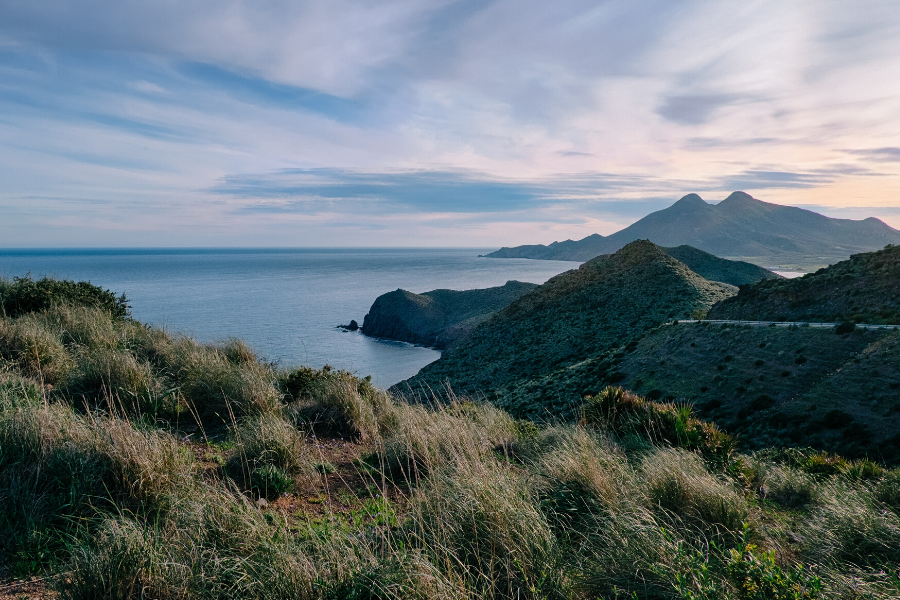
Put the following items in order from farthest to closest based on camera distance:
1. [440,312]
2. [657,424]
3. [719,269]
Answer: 1. [440,312]
2. [719,269]
3. [657,424]

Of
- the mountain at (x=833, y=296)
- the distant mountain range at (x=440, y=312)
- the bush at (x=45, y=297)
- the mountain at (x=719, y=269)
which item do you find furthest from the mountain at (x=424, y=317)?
the bush at (x=45, y=297)

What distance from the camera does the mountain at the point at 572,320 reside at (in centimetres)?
4431

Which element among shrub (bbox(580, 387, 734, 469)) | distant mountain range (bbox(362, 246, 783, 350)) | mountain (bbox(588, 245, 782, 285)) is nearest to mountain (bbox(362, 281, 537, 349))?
distant mountain range (bbox(362, 246, 783, 350))

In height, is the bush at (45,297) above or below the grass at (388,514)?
above

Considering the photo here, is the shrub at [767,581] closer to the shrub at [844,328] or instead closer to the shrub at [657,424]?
the shrub at [657,424]

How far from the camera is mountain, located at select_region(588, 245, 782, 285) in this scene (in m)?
95.7

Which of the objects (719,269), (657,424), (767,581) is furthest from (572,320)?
(719,269)

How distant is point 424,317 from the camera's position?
105 m

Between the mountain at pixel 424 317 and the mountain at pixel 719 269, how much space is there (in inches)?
1652

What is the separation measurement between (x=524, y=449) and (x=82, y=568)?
5516 mm

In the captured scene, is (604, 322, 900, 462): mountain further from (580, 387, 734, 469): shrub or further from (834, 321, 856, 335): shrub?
(580, 387, 734, 469): shrub

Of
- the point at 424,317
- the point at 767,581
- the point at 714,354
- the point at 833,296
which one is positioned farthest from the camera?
the point at 424,317

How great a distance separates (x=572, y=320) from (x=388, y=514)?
5171 centimetres

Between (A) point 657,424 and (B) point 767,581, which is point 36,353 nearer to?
(B) point 767,581
